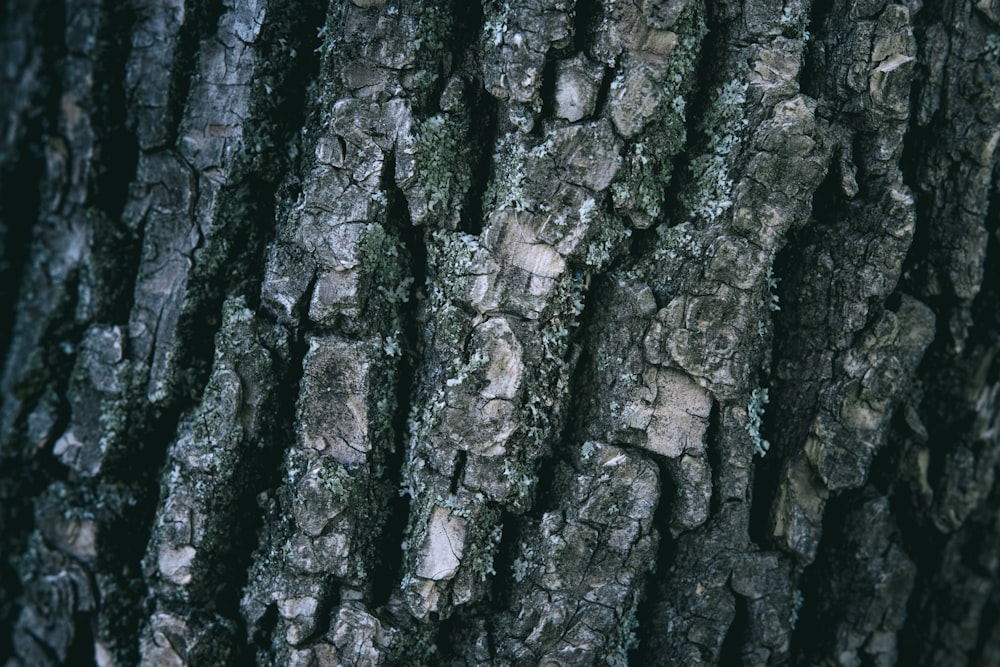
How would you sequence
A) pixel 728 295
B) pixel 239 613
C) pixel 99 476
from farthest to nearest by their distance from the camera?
pixel 99 476
pixel 239 613
pixel 728 295

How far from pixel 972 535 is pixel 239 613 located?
6.17ft

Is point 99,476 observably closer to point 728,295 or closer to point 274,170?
point 274,170

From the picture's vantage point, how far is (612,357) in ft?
5.94

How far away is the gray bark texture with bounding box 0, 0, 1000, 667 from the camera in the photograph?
175 cm

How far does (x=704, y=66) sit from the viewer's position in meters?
1.82

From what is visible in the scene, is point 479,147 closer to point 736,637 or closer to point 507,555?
point 507,555

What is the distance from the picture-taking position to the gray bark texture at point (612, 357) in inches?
69.1

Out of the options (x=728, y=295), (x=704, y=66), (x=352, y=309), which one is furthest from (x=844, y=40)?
(x=352, y=309)

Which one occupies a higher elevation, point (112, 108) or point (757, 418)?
point (112, 108)

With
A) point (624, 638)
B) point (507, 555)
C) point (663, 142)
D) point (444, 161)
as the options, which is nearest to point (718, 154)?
point (663, 142)

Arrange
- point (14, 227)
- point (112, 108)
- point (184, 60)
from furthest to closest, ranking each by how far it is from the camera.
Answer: point (14, 227) → point (112, 108) → point (184, 60)

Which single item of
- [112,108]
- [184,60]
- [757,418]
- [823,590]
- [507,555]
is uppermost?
[184,60]

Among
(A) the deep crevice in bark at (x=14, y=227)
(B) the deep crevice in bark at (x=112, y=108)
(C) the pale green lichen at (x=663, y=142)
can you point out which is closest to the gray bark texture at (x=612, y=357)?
(C) the pale green lichen at (x=663, y=142)

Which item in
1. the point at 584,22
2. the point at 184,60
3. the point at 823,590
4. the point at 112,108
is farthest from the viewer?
the point at 112,108
